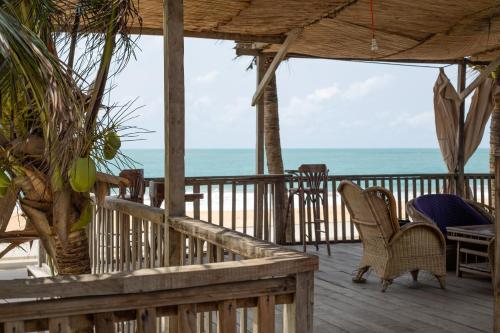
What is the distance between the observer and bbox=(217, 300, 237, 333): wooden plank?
7.95ft

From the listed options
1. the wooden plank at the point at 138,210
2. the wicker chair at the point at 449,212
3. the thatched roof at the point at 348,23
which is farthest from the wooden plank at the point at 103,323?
the wicker chair at the point at 449,212

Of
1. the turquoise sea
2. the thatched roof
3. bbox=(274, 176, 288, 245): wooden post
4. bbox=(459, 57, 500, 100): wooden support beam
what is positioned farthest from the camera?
the turquoise sea

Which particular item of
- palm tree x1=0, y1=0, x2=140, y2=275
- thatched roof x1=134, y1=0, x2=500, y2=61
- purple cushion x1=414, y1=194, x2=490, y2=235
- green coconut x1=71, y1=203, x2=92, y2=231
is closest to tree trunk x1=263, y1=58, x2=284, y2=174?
thatched roof x1=134, y1=0, x2=500, y2=61

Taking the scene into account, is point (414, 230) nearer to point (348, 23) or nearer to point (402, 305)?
point (402, 305)

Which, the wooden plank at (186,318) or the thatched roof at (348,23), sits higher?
the thatched roof at (348,23)

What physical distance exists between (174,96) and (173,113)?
100 millimetres

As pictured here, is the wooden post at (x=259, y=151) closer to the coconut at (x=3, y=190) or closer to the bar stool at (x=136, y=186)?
the bar stool at (x=136, y=186)

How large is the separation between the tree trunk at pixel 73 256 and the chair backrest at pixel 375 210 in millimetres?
2883

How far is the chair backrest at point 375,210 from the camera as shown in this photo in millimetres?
5418

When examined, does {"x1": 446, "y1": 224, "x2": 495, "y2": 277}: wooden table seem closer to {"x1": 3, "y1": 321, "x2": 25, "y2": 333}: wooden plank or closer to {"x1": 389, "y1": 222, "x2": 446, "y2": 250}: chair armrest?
{"x1": 389, "y1": 222, "x2": 446, "y2": 250}: chair armrest

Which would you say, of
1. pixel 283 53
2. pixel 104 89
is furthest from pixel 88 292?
pixel 283 53

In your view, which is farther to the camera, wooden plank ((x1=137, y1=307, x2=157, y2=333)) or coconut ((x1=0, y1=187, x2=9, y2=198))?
coconut ((x1=0, y1=187, x2=9, y2=198))

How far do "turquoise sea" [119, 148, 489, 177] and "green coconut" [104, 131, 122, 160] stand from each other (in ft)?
132

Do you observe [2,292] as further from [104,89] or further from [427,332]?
[427,332]
